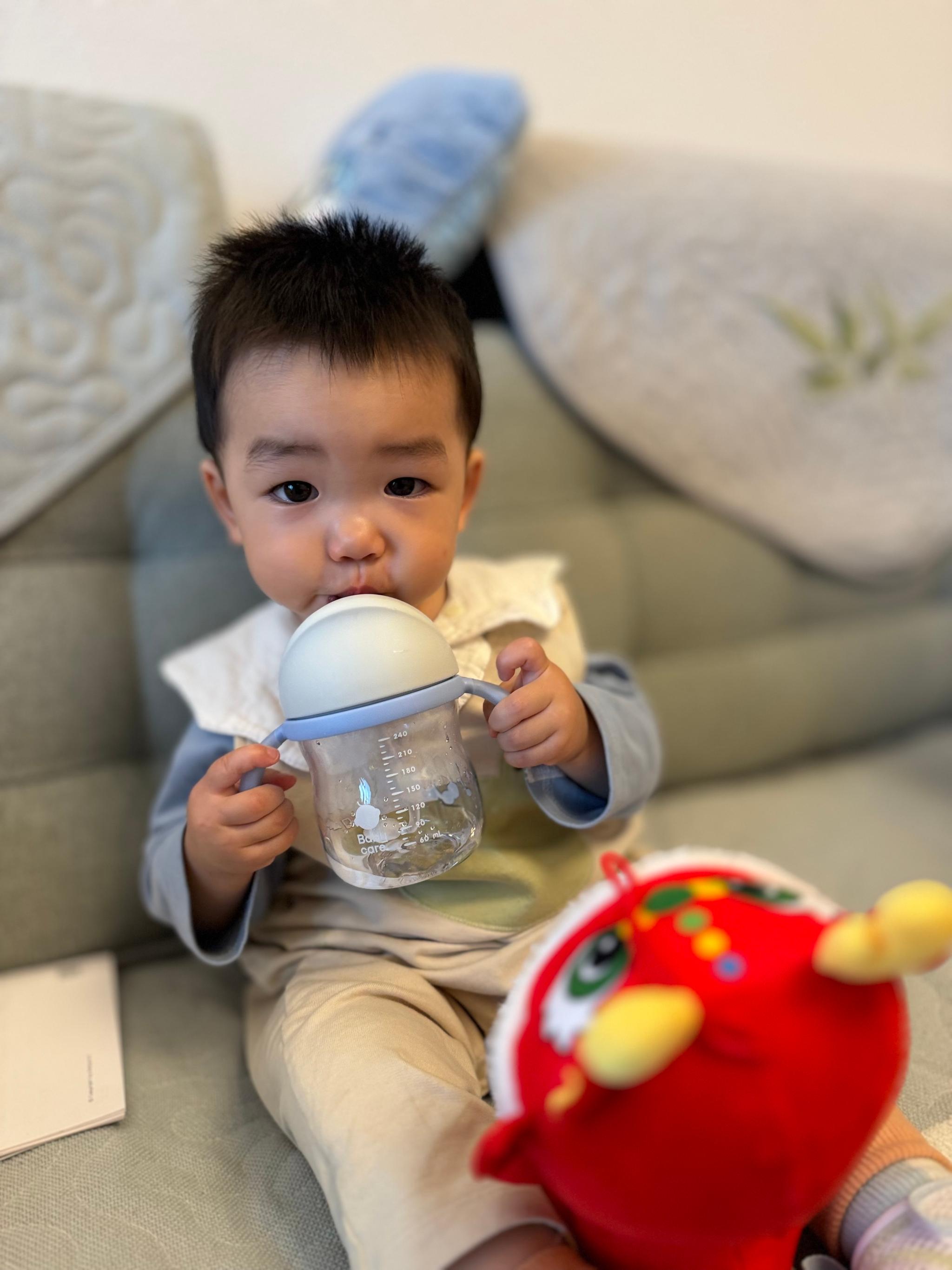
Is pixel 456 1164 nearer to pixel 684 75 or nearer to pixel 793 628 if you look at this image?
pixel 793 628

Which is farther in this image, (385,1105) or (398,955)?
(398,955)

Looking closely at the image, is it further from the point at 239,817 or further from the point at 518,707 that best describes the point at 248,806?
the point at 518,707

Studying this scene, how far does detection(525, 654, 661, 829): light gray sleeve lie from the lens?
760mm

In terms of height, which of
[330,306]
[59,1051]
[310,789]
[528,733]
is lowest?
[59,1051]

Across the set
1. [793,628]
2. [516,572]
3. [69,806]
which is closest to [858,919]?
[516,572]

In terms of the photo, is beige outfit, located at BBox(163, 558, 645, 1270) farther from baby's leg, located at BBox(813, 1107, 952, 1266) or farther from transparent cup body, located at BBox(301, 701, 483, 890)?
baby's leg, located at BBox(813, 1107, 952, 1266)

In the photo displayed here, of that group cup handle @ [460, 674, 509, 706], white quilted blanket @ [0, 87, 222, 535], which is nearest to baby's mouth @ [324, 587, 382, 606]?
cup handle @ [460, 674, 509, 706]

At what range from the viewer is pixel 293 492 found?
2.35 ft

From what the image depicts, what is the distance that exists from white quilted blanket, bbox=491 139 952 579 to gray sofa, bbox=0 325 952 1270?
6 centimetres

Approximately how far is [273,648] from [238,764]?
0.19 meters

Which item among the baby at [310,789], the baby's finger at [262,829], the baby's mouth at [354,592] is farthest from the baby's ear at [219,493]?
the baby's finger at [262,829]

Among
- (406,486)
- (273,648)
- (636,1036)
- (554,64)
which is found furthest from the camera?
(554,64)

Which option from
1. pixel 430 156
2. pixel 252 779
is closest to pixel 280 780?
pixel 252 779

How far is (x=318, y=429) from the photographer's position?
0.68m
